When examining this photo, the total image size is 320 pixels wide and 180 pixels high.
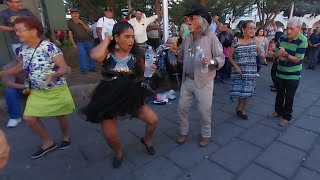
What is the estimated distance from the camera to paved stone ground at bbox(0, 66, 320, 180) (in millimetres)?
2680

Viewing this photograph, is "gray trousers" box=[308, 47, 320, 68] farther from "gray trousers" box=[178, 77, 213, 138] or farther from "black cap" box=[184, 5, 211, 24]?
"black cap" box=[184, 5, 211, 24]

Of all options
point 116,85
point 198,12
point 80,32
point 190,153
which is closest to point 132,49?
point 116,85

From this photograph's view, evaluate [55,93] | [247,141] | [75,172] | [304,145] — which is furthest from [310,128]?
[55,93]

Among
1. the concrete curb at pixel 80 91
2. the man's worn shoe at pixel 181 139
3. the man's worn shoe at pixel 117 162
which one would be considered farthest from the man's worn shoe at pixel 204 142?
the concrete curb at pixel 80 91

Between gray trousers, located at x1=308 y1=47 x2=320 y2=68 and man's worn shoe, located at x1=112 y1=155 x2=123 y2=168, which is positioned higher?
gray trousers, located at x1=308 y1=47 x2=320 y2=68

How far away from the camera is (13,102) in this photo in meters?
3.95

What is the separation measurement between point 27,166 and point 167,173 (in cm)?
166

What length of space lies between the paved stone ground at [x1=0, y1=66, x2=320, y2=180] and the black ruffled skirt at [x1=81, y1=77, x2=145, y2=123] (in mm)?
670

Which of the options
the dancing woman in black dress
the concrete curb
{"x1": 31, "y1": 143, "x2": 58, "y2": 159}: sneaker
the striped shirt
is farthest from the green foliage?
{"x1": 31, "y1": 143, "x2": 58, "y2": 159}: sneaker

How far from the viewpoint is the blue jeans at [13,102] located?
389 centimetres

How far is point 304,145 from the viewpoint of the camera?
10.4ft

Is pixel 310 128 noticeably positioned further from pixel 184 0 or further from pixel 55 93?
pixel 184 0

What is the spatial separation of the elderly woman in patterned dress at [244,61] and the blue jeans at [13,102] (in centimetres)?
346

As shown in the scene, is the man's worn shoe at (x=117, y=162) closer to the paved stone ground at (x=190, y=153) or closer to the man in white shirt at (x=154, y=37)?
Result: the paved stone ground at (x=190, y=153)
